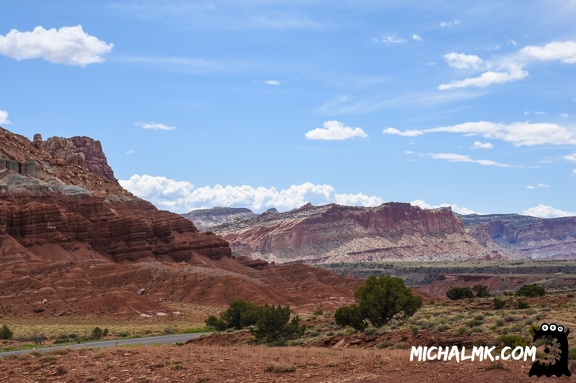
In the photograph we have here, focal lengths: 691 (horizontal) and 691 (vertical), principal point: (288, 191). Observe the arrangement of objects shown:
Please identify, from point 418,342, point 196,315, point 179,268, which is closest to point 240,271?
→ point 179,268

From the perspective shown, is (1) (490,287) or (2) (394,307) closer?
(2) (394,307)

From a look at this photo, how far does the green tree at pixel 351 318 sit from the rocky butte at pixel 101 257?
43.9 meters

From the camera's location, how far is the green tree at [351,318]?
34.2 m

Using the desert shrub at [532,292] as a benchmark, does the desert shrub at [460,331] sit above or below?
above

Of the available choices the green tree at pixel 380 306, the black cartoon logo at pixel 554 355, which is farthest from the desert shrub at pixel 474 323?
the black cartoon logo at pixel 554 355

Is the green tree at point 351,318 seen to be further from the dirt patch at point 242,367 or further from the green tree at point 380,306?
the dirt patch at point 242,367

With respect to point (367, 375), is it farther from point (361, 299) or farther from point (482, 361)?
point (361, 299)

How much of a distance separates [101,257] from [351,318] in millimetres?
79933

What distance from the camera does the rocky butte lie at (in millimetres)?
82438

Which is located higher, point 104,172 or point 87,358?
point 104,172

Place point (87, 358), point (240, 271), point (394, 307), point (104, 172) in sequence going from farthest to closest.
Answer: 1. point (104, 172)
2. point (240, 271)
3. point (394, 307)
4. point (87, 358)

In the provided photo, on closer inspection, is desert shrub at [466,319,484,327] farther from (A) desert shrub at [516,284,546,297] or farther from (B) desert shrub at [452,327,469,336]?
(A) desert shrub at [516,284,546,297]

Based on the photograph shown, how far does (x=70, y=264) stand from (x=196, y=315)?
Answer: 27036 mm

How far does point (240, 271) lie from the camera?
394ft
